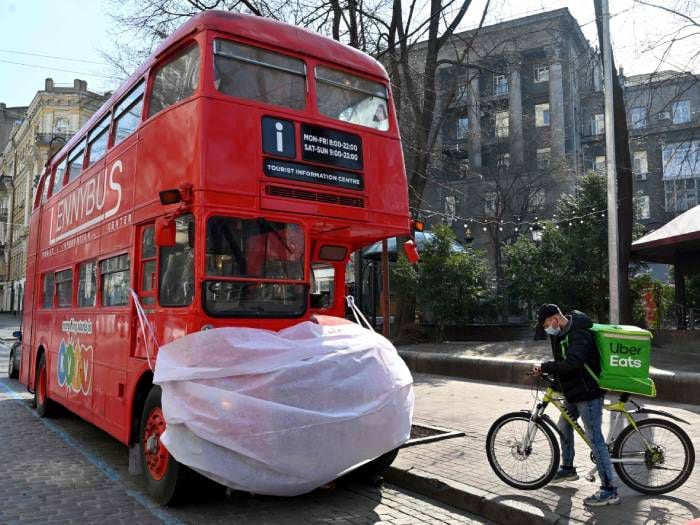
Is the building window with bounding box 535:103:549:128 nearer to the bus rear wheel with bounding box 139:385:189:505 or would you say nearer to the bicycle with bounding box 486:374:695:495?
the bicycle with bounding box 486:374:695:495

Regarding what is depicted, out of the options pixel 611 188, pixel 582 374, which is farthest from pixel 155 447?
pixel 611 188

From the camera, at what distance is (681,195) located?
41.2 meters

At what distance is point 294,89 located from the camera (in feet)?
19.7

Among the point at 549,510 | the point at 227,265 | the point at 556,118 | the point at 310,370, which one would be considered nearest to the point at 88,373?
the point at 227,265

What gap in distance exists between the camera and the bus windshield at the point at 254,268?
16.8 ft

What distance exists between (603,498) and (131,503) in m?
4.02

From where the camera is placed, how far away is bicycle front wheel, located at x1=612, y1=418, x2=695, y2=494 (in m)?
5.11

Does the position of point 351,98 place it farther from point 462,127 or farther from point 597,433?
point 462,127

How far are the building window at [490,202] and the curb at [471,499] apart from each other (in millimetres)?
28365

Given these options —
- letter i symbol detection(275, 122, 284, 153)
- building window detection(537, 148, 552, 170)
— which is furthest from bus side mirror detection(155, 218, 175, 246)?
building window detection(537, 148, 552, 170)

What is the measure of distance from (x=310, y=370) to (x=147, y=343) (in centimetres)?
188

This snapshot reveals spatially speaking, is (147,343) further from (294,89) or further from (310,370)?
(294,89)

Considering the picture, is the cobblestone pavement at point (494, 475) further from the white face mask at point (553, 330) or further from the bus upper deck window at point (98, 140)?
the bus upper deck window at point (98, 140)

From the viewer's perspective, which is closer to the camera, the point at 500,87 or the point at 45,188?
the point at 45,188
